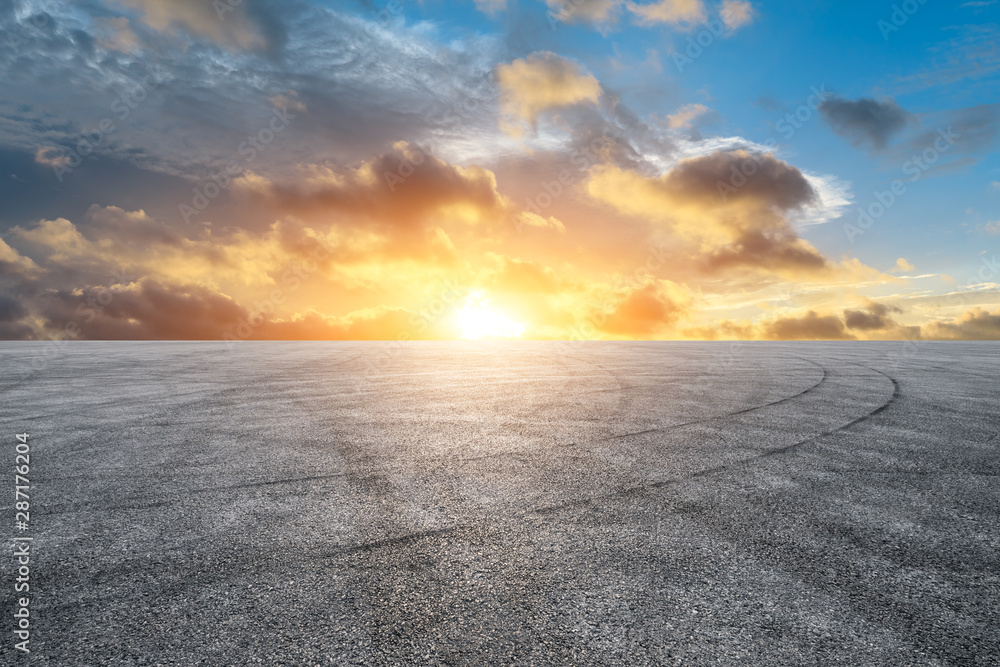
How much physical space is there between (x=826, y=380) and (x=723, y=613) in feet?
48.8

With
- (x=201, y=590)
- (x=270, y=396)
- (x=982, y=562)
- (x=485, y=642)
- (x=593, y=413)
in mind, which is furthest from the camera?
(x=270, y=396)

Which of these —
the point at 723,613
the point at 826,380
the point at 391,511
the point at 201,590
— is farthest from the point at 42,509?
the point at 826,380

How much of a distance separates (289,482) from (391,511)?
1606 mm

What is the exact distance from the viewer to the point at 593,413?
964 cm

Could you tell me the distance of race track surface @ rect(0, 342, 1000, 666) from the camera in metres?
2.74

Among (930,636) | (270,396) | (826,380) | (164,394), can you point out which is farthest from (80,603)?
(826,380)

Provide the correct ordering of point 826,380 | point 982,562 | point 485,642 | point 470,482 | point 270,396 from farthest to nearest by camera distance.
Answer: point 826,380 → point 270,396 → point 470,482 → point 982,562 → point 485,642

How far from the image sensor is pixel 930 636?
110 inches

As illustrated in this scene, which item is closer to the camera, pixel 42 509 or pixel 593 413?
pixel 42 509

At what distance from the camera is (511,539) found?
3994 millimetres

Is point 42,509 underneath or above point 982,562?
above

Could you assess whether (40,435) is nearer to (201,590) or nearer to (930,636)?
(201,590)

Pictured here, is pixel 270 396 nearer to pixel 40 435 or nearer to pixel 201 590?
pixel 40 435

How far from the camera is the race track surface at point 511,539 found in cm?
274
